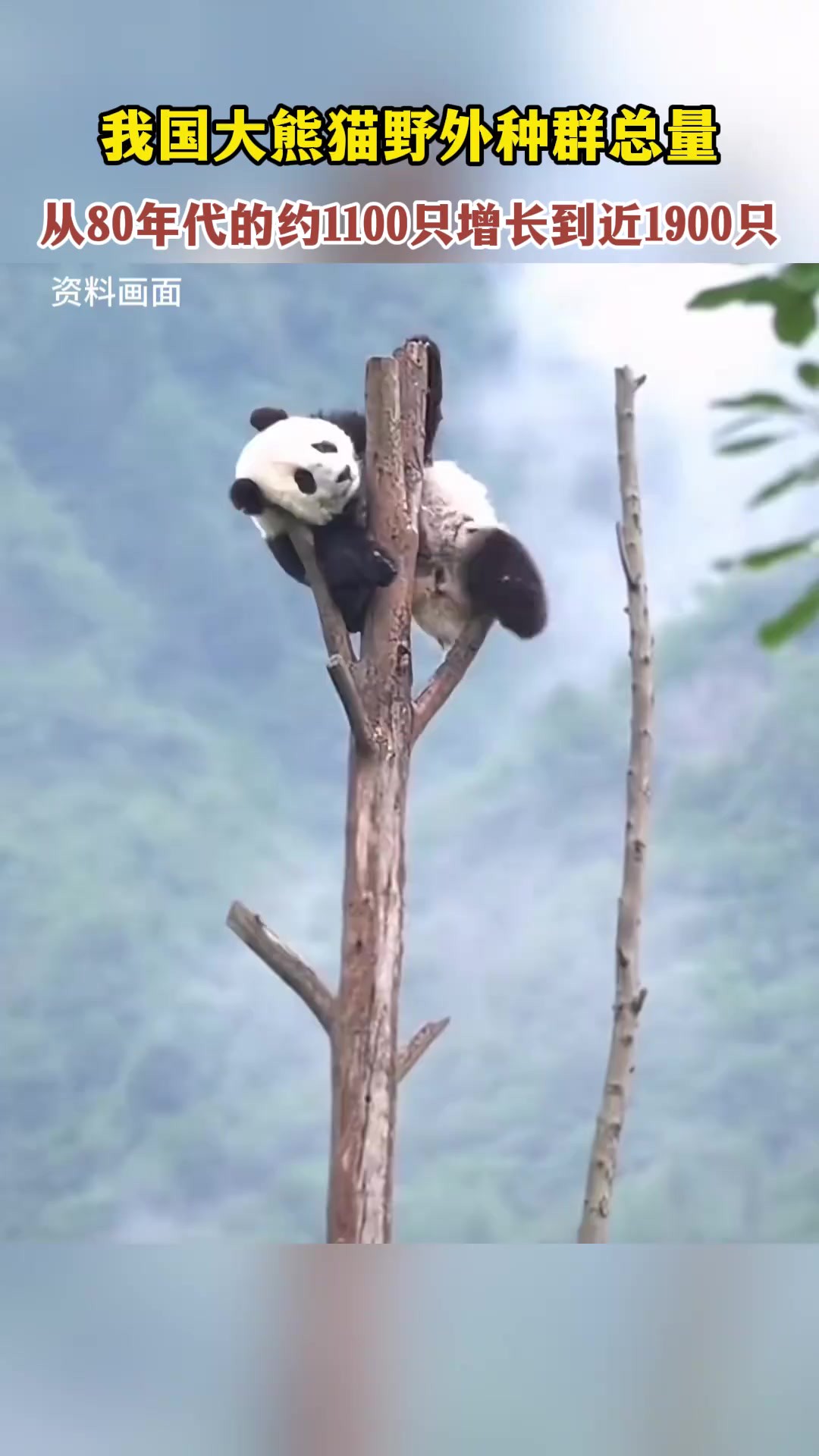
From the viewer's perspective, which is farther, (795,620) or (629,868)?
(629,868)

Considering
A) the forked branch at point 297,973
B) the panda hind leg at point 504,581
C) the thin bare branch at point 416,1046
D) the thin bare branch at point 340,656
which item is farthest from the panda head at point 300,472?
the thin bare branch at point 416,1046

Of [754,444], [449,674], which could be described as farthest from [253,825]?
[754,444]

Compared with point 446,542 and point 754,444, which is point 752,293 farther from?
point 446,542

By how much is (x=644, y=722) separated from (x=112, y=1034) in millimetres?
1108

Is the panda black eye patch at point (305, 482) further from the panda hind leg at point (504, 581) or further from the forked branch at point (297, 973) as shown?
the forked branch at point (297, 973)

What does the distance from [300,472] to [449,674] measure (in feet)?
1.28

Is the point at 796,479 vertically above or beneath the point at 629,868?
beneath

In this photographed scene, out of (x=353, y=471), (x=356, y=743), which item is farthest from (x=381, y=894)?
(x=353, y=471)

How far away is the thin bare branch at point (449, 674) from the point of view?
2486mm

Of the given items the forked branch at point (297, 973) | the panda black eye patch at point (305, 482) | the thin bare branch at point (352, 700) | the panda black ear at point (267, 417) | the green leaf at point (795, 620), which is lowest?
the green leaf at point (795, 620)

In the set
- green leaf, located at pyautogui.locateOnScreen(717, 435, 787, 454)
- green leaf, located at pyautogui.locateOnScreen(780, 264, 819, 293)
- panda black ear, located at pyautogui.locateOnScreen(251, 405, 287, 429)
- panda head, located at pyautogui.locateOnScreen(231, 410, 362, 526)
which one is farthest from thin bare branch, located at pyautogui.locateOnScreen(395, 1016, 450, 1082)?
green leaf, located at pyautogui.locateOnScreen(780, 264, 819, 293)

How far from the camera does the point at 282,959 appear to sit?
90.0 inches

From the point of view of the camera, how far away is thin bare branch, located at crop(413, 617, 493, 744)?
97.9 inches

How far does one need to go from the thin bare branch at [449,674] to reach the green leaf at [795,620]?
1.85 metres
